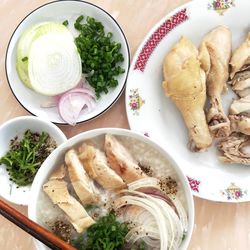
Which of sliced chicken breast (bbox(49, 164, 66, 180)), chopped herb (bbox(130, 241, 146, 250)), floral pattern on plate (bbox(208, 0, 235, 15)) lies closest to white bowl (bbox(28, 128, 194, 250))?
sliced chicken breast (bbox(49, 164, 66, 180))

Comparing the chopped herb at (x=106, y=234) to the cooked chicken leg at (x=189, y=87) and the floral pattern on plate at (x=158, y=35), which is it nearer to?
the cooked chicken leg at (x=189, y=87)

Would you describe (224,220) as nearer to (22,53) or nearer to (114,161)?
(114,161)

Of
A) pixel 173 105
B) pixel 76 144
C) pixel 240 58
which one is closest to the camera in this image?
pixel 76 144

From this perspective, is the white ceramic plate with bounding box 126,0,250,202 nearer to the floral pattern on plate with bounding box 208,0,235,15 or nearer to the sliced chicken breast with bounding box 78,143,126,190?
the floral pattern on plate with bounding box 208,0,235,15

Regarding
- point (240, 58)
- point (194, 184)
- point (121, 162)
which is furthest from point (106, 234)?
point (240, 58)

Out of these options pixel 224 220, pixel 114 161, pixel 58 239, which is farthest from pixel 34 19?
pixel 224 220

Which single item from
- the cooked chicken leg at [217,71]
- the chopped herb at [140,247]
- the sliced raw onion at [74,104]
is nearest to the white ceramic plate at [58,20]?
the sliced raw onion at [74,104]

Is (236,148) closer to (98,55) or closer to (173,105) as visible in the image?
(173,105)

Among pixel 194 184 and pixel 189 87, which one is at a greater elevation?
pixel 189 87
